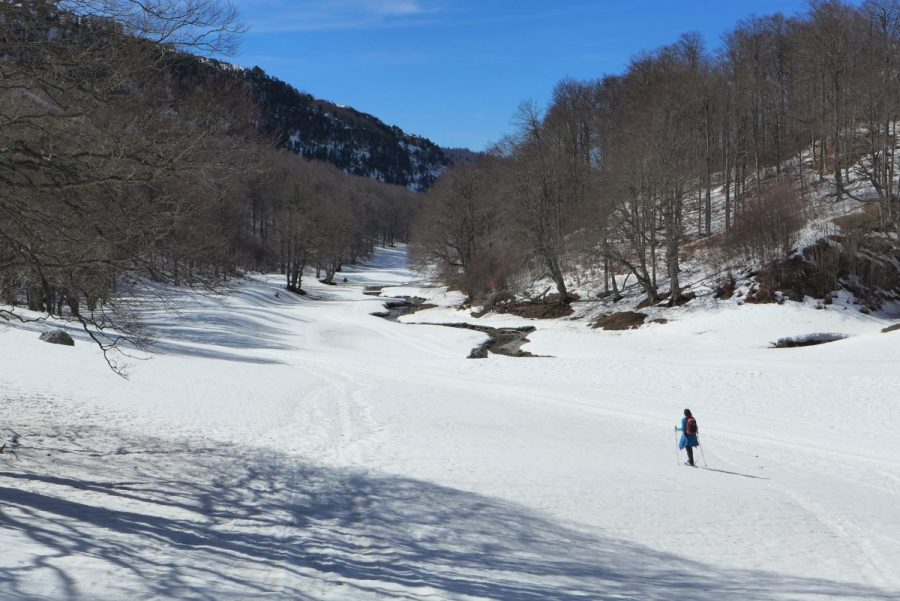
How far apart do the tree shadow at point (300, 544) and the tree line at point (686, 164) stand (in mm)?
29135

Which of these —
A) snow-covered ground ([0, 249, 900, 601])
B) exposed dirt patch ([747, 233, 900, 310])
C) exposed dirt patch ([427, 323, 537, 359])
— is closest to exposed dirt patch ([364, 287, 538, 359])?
exposed dirt patch ([427, 323, 537, 359])

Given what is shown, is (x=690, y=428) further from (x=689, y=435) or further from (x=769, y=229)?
(x=769, y=229)

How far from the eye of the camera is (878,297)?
31828 mm

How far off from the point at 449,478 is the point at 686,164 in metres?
32.2

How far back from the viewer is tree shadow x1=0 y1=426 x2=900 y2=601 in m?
5.60

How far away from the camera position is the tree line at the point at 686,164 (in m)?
36.2

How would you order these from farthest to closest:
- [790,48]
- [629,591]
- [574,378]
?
1. [790,48]
2. [574,378]
3. [629,591]

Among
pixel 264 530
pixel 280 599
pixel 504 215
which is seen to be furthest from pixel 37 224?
pixel 504 215

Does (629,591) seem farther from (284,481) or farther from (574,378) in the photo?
(574,378)

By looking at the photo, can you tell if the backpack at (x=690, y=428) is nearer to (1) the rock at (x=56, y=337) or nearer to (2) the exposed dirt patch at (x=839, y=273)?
(1) the rock at (x=56, y=337)

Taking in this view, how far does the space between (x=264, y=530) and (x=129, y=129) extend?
5.13m

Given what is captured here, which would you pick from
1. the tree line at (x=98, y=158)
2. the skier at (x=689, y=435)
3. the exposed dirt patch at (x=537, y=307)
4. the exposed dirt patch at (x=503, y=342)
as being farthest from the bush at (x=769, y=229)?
the tree line at (x=98, y=158)

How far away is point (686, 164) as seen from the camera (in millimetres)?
37969

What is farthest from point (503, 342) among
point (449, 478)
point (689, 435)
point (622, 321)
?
point (449, 478)
